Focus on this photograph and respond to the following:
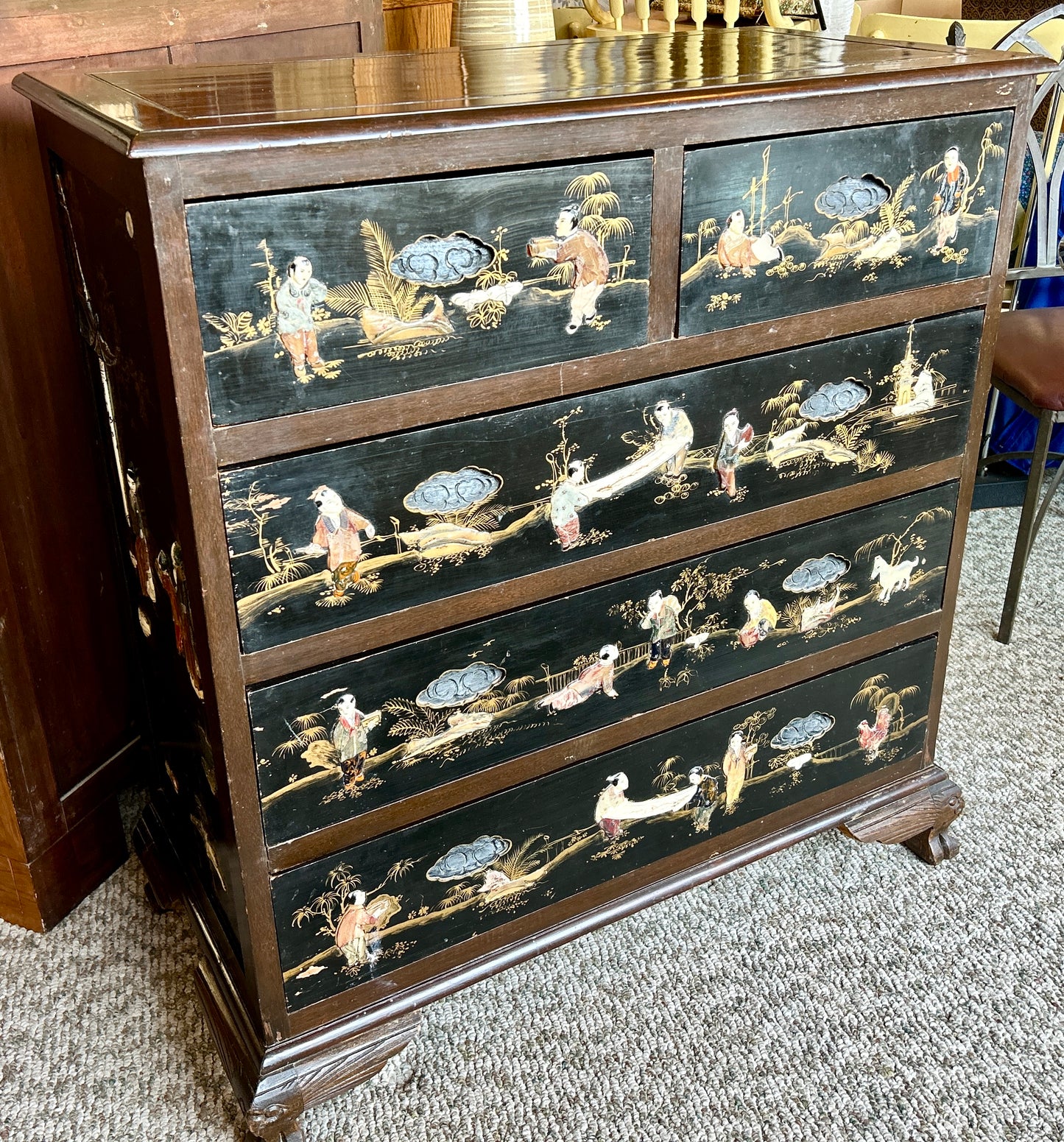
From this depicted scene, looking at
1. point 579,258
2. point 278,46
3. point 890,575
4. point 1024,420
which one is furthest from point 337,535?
point 1024,420

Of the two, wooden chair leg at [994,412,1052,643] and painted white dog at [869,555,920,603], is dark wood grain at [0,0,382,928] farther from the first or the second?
wooden chair leg at [994,412,1052,643]

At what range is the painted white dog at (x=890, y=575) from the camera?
4.43 feet

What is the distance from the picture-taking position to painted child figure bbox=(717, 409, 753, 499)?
3.78 ft

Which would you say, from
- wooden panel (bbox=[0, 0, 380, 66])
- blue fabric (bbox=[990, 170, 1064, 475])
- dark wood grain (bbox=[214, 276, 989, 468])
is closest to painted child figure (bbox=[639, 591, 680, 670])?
dark wood grain (bbox=[214, 276, 989, 468])

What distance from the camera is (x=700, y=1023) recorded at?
1324 millimetres

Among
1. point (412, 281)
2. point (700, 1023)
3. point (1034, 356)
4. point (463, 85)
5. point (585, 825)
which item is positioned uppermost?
point (463, 85)

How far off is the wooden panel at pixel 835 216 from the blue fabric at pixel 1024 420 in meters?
1.32

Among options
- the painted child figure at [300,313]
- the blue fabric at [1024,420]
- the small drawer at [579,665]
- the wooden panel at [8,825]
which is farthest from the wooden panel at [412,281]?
the blue fabric at [1024,420]

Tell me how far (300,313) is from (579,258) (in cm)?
26

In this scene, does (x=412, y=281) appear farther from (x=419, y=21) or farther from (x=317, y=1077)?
(x=419, y=21)

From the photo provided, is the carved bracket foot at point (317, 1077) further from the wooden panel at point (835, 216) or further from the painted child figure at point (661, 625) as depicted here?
the wooden panel at point (835, 216)

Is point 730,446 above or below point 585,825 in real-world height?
above

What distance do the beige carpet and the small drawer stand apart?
13.9 inches

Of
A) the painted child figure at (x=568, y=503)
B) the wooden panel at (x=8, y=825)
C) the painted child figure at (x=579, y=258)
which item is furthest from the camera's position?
the wooden panel at (x=8, y=825)
